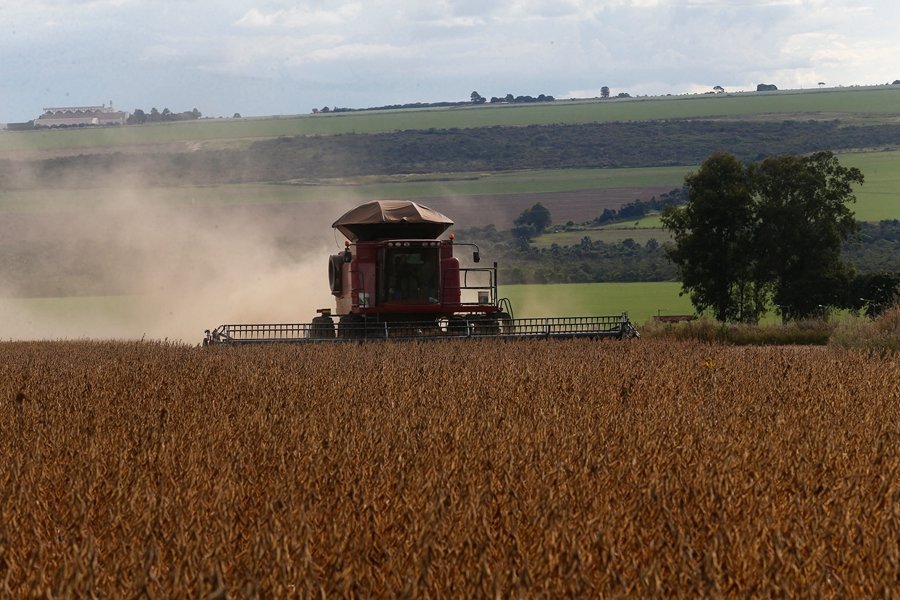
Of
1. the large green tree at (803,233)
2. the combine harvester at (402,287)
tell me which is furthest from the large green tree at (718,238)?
the combine harvester at (402,287)

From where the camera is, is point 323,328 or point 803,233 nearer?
point 323,328

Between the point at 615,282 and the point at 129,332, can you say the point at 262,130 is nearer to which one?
the point at 615,282

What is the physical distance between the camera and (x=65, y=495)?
6008 mm

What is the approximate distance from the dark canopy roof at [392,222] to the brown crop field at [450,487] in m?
12.2

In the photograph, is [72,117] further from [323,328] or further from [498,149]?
[323,328]

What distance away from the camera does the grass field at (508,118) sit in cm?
13125

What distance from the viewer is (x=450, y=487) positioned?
18.9ft

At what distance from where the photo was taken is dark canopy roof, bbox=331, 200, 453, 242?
2422 cm

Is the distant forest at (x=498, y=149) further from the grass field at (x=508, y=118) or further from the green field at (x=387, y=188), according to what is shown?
the grass field at (x=508, y=118)

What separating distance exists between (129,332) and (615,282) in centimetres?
3923

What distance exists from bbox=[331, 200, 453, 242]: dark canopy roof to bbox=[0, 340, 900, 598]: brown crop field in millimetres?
12220

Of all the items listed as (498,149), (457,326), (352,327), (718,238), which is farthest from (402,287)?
(498,149)

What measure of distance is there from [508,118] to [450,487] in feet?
543

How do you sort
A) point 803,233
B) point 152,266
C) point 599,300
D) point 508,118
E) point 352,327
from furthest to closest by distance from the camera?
point 508,118 < point 599,300 < point 152,266 < point 803,233 < point 352,327
